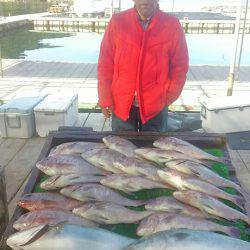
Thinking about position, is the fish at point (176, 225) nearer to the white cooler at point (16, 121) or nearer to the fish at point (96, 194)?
the fish at point (96, 194)

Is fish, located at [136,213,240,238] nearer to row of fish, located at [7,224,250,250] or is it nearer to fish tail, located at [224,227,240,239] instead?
fish tail, located at [224,227,240,239]

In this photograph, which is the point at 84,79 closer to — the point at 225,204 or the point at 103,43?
the point at 103,43

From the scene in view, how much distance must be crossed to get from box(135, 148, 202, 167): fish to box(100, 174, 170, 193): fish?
0.28m

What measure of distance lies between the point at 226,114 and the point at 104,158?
386cm

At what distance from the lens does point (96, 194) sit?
2.31m

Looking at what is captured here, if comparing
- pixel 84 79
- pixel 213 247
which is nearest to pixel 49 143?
pixel 213 247

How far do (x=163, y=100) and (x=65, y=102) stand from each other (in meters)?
2.92

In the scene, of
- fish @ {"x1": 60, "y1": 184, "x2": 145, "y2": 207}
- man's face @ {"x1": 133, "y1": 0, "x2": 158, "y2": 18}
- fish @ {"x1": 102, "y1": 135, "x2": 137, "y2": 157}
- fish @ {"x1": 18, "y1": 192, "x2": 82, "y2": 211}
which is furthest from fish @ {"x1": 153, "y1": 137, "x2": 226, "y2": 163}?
man's face @ {"x1": 133, "y1": 0, "x2": 158, "y2": 18}

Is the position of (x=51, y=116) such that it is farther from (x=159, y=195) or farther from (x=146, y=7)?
(x=159, y=195)

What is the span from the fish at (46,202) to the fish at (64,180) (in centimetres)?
14

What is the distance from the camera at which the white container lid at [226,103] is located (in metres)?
5.96

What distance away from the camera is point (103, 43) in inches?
140

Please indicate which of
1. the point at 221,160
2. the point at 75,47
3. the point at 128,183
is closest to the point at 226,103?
the point at 221,160

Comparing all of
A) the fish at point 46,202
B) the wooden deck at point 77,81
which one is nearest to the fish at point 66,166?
the fish at point 46,202
